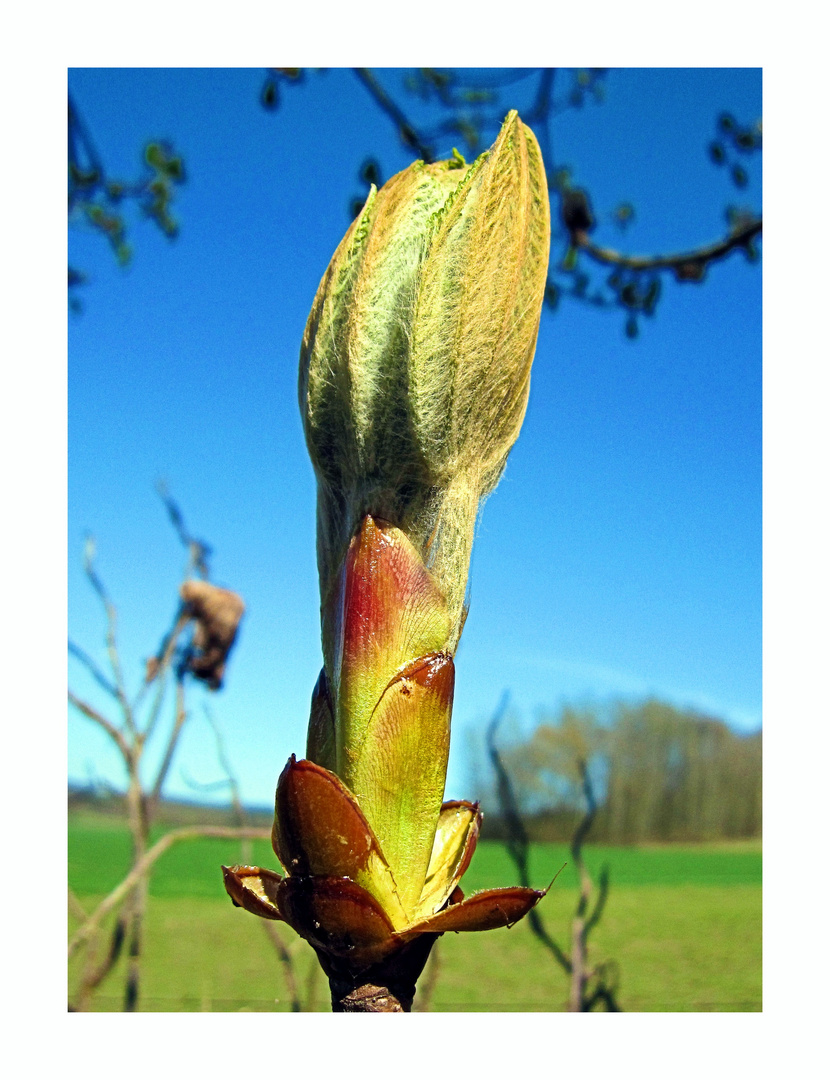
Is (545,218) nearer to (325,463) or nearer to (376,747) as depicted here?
(325,463)

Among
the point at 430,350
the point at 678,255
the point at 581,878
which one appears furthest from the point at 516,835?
the point at 430,350

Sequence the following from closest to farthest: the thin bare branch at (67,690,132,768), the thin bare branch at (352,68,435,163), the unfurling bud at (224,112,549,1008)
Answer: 1. the unfurling bud at (224,112,549,1008)
2. the thin bare branch at (352,68,435,163)
3. the thin bare branch at (67,690,132,768)

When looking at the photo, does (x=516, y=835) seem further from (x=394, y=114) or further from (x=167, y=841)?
(x=394, y=114)

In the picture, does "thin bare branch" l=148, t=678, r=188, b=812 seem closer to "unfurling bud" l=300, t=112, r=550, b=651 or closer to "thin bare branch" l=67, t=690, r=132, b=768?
"thin bare branch" l=67, t=690, r=132, b=768

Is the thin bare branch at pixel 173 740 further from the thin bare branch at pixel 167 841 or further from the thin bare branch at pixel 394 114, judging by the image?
the thin bare branch at pixel 394 114

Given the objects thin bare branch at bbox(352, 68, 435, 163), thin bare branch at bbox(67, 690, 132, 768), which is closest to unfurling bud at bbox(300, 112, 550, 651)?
thin bare branch at bbox(352, 68, 435, 163)

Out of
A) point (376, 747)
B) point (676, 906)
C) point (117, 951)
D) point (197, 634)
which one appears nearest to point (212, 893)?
point (117, 951)

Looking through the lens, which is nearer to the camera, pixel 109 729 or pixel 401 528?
pixel 401 528

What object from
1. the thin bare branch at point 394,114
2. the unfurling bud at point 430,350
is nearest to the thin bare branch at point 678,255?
the thin bare branch at point 394,114

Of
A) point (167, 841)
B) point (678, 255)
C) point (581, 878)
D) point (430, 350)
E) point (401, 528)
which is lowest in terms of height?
point (581, 878)
